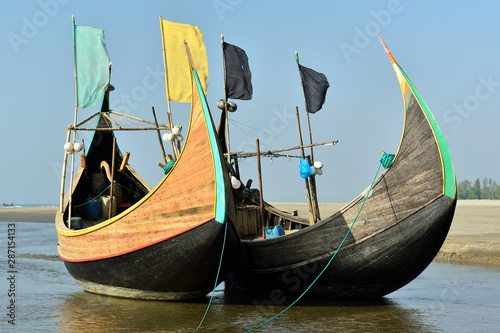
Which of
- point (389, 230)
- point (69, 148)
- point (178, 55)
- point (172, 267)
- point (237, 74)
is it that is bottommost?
point (172, 267)

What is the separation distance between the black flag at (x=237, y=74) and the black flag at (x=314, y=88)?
135 centimetres

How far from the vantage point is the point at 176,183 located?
Answer: 9.59 m

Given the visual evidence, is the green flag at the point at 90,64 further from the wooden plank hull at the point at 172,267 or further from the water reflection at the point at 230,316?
the water reflection at the point at 230,316

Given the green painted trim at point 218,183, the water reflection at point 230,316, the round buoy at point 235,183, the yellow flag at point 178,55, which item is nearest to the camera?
the water reflection at point 230,316

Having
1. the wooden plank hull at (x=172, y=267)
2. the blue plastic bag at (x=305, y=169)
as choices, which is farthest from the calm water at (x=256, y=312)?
the blue plastic bag at (x=305, y=169)

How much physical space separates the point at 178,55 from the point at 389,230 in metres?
6.36

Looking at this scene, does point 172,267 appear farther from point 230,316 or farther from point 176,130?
point 176,130

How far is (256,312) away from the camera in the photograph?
10.0 m

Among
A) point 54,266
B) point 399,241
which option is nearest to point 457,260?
point 399,241

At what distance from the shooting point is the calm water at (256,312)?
883cm

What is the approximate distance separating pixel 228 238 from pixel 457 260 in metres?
9.58

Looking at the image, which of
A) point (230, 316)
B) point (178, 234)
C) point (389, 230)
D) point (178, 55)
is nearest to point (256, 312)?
point (230, 316)

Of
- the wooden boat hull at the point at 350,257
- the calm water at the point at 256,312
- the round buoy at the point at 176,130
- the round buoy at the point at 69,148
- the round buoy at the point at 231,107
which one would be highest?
the round buoy at the point at 231,107

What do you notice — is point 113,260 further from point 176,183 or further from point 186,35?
point 186,35
